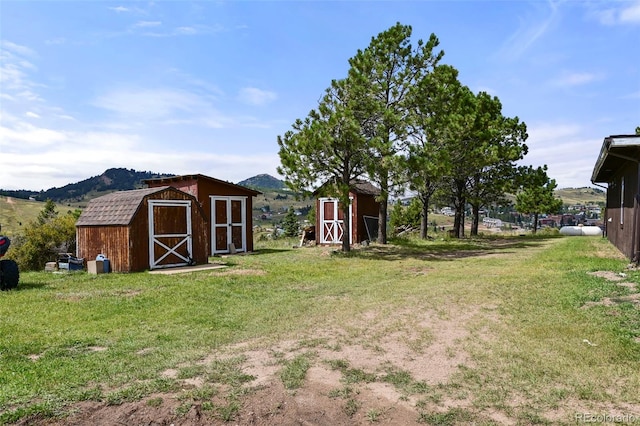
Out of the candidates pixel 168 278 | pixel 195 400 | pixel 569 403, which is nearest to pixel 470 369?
pixel 569 403

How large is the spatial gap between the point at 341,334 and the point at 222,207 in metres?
13.8

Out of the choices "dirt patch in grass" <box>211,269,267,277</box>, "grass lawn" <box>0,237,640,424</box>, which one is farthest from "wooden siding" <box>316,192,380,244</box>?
"grass lawn" <box>0,237,640,424</box>

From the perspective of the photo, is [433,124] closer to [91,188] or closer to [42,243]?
[42,243]

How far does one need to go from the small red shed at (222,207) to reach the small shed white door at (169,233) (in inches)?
113

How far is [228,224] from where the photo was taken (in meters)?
19.1

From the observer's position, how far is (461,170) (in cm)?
2441

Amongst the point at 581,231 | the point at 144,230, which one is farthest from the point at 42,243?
the point at 581,231

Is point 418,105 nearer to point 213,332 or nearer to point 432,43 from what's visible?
point 432,43

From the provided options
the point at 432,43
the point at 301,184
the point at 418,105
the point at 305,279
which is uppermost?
the point at 432,43

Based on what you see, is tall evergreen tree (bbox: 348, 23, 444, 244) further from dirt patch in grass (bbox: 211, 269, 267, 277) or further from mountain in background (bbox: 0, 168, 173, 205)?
mountain in background (bbox: 0, 168, 173, 205)

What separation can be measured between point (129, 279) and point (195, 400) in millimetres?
8725

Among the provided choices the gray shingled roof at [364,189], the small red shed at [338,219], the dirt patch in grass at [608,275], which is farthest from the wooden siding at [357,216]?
the dirt patch in grass at [608,275]

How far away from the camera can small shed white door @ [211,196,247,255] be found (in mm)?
18578

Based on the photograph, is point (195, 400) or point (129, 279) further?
point (129, 279)
